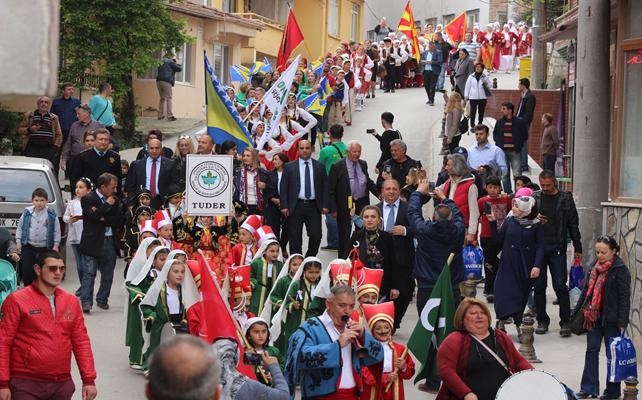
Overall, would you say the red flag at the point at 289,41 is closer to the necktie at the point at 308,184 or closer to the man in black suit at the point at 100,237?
the necktie at the point at 308,184

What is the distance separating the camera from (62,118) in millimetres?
21688

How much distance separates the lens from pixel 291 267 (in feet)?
39.2

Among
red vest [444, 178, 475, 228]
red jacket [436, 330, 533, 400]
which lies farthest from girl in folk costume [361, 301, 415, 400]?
red vest [444, 178, 475, 228]

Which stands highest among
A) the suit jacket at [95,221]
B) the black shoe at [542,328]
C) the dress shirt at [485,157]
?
the dress shirt at [485,157]

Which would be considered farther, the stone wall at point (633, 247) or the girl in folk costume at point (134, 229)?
the girl in folk costume at point (134, 229)

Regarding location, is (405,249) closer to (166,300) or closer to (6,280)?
(166,300)

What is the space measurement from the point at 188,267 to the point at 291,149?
11.7 meters

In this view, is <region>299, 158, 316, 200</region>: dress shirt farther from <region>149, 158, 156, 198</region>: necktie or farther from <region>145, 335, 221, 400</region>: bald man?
<region>145, 335, 221, 400</region>: bald man

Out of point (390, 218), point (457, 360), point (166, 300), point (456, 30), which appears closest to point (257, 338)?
point (457, 360)

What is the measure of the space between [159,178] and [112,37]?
1161 centimetres

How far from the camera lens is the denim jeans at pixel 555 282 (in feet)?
44.8

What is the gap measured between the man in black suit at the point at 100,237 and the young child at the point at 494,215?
14.6 ft

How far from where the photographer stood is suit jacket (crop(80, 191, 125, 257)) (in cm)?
1489

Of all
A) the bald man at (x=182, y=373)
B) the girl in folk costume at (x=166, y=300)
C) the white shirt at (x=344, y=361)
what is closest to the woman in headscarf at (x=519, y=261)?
the girl in folk costume at (x=166, y=300)
